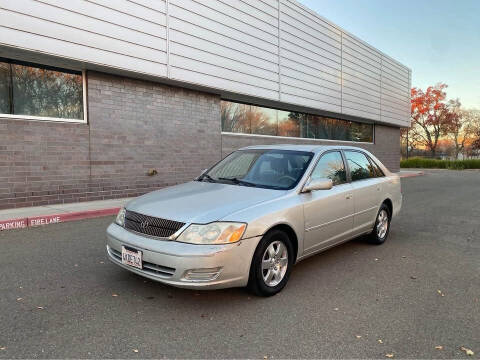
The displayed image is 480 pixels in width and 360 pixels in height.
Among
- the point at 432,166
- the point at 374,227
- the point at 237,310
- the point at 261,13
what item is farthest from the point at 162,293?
the point at 432,166

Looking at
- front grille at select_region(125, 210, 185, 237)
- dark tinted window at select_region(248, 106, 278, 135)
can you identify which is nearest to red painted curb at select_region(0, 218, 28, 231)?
front grille at select_region(125, 210, 185, 237)

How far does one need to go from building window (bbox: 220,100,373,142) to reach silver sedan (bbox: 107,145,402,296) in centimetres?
911

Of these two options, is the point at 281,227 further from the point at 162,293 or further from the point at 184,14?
the point at 184,14

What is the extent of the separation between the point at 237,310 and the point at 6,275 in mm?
2739

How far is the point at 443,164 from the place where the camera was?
38875mm

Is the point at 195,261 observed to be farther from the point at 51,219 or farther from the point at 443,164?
the point at 443,164

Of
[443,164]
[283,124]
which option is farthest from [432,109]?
[283,124]

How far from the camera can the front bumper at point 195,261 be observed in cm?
315

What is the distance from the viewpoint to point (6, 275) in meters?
4.17

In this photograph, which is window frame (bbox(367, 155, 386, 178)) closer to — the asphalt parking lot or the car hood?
the asphalt parking lot

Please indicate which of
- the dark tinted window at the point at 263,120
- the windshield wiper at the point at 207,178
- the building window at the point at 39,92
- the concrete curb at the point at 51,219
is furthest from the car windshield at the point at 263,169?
the dark tinted window at the point at 263,120

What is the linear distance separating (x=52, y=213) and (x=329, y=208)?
591cm

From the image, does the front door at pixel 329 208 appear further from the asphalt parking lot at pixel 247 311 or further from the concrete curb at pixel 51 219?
the concrete curb at pixel 51 219

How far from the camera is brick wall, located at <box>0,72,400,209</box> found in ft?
27.9
